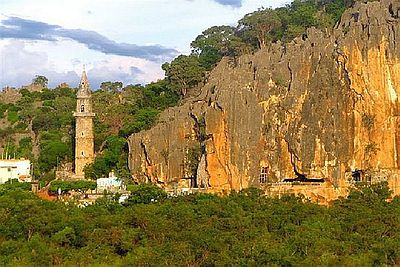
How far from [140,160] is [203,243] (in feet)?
51.6

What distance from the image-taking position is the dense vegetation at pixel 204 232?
2803 centimetres

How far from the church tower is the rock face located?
438 inches

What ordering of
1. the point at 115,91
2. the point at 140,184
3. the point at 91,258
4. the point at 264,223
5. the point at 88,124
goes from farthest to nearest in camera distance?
1. the point at 115,91
2. the point at 88,124
3. the point at 140,184
4. the point at 264,223
5. the point at 91,258

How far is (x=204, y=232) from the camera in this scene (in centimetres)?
3048

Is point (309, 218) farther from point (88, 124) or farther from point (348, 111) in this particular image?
point (88, 124)

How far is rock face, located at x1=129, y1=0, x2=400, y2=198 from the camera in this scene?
39219 mm

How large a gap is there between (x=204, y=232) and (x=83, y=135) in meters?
21.1

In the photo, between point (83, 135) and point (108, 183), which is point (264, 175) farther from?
point (83, 135)

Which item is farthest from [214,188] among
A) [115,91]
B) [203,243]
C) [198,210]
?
[115,91]

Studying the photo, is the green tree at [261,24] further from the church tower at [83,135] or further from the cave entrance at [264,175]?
the cave entrance at [264,175]

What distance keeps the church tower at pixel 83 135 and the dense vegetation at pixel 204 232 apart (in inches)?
477

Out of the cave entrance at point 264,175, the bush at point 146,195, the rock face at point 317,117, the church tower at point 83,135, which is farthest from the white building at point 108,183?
the cave entrance at point 264,175

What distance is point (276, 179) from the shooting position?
40.4 meters

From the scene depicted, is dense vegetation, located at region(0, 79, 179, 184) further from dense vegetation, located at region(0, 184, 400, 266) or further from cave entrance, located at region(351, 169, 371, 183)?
cave entrance, located at region(351, 169, 371, 183)
